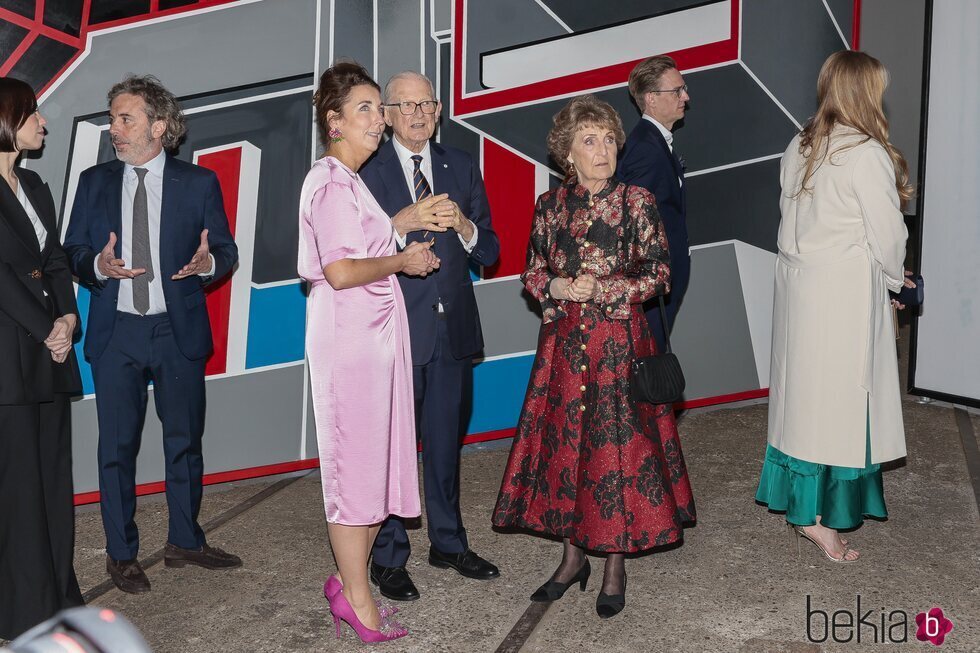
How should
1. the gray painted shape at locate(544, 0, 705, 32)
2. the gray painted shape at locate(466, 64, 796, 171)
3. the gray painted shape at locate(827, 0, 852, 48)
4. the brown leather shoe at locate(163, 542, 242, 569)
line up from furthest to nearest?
the gray painted shape at locate(827, 0, 852, 48) → the gray painted shape at locate(466, 64, 796, 171) → the gray painted shape at locate(544, 0, 705, 32) → the brown leather shoe at locate(163, 542, 242, 569)

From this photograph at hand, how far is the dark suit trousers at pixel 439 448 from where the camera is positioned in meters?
3.77

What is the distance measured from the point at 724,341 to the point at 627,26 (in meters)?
2.10

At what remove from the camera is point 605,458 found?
3400 mm

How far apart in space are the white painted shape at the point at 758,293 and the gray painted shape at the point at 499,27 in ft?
6.26

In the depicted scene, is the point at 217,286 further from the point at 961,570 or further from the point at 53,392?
the point at 961,570

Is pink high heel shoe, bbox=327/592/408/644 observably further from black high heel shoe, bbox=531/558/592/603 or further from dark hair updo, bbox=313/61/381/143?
dark hair updo, bbox=313/61/381/143

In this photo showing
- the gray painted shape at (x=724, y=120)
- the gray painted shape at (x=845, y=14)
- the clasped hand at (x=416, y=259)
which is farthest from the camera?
the gray painted shape at (x=845, y=14)

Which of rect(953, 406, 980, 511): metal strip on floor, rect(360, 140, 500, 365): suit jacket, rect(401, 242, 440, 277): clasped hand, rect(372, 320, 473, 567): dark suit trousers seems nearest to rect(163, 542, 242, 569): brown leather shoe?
rect(372, 320, 473, 567): dark suit trousers

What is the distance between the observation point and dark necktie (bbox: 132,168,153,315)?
12.5 ft

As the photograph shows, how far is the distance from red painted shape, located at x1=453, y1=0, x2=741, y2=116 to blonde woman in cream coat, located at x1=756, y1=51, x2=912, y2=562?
77.9 inches

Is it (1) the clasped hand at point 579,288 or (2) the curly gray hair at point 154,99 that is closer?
(1) the clasped hand at point 579,288

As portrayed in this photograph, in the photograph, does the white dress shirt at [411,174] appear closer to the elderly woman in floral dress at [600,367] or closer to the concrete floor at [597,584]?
the elderly woman in floral dress at [600,367]

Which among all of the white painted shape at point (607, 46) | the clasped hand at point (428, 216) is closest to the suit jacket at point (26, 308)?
the clasped hand at point (428, 216)

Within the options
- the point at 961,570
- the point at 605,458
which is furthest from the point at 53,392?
the point at 961,570
